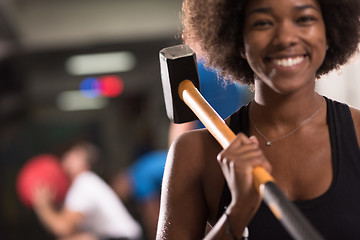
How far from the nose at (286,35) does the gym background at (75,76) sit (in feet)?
24.6

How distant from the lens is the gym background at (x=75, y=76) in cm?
897

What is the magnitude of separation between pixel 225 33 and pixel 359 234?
1.76 feet

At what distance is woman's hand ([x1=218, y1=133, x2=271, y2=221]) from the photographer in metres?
1.30

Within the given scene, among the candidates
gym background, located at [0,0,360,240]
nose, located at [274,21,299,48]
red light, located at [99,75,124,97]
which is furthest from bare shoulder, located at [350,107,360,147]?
red light, located at [99,75,124,97]

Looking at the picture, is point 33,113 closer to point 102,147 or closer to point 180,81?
point 102,147

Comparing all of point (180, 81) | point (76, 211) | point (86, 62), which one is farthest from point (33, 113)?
point (180, 81)

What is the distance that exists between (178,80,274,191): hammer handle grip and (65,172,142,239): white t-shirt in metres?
3.72

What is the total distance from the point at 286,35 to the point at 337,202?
1.18 ft

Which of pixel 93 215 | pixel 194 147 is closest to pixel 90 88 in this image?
pixel 93 215

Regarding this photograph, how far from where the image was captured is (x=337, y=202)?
1401 mm

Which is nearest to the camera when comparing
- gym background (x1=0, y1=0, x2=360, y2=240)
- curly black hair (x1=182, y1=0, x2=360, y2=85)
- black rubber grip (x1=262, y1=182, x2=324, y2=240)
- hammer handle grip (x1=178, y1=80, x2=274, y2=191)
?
black rubber grip (x1=262, y1=182, x2=324, y2=240)

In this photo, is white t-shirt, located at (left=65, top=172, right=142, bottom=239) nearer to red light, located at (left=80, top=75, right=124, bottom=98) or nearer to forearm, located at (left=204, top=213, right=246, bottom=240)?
red light, located at (left=80, top=75, right=124, bottom=98)

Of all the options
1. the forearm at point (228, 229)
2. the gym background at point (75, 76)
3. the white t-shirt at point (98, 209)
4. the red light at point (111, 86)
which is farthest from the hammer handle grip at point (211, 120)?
the red light at point (111, 86)

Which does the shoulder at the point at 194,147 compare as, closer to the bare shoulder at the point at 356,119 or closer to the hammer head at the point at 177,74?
the hammer head at the point at 177,74
